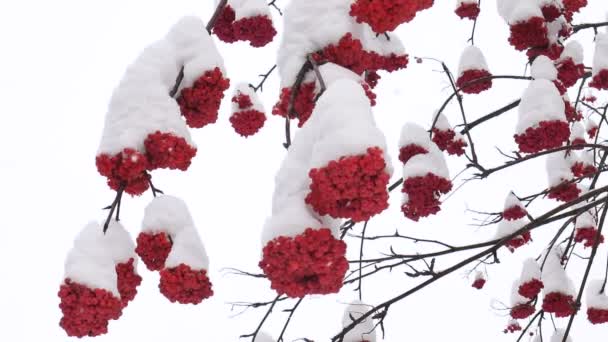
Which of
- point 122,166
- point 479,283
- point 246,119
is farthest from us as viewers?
point 479,283

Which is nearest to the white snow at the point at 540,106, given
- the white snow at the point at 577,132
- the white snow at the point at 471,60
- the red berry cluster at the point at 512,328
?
the white snow at the point at 471,60

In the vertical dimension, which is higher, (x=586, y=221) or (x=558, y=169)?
(x=558, y=169)

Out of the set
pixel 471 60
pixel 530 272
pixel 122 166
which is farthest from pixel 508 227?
pixel 122 166

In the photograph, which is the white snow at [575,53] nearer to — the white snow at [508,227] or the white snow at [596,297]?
the white snow at [596,297]

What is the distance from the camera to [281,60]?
6.36ft

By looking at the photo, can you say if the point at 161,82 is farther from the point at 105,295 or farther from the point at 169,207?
Result: the point at 105,295

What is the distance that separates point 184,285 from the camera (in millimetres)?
1848

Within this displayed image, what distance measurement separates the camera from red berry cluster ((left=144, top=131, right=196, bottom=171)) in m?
1.76

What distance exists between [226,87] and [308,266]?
2.85 ft

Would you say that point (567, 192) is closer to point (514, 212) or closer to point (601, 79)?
point (514, 212)

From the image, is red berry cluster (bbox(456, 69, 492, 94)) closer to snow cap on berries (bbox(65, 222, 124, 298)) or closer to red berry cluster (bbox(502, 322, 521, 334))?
snow cap on berries (bbox(65, 222, 124, 298))

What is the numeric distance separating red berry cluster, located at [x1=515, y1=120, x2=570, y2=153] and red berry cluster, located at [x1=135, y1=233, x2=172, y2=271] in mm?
2474

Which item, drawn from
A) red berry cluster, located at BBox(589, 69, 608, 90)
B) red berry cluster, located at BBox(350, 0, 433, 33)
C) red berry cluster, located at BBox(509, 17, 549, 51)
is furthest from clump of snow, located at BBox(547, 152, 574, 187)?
red berry cluster, located at BBox(350, 0, 433, 33)

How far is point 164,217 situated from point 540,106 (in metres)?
2.57
